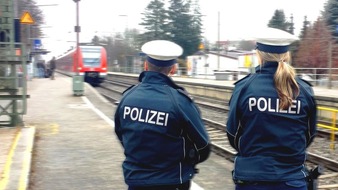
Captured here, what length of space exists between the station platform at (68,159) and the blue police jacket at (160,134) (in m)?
3.46

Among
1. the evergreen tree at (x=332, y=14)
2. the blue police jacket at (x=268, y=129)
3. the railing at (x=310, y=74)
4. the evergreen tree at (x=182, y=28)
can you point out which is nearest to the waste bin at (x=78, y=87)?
the railing at (x=310, y=74)

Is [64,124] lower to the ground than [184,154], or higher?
lower

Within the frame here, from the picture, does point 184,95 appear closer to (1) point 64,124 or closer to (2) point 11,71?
(2) point 11,71

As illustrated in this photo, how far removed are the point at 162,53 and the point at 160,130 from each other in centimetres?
50

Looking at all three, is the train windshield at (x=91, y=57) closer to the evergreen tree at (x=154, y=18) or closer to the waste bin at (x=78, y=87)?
the waste bin at (x=78, y=87)

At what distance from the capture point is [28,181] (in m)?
6.52

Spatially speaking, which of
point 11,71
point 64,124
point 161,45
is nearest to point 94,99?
point 64,124

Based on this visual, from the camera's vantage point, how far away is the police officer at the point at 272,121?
2.79 metres

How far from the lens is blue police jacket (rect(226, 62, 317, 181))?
2.79 m

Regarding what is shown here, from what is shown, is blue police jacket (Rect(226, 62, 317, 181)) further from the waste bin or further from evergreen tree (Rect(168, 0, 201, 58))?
evergreen tree (Rect(168, 0, 201, 58))

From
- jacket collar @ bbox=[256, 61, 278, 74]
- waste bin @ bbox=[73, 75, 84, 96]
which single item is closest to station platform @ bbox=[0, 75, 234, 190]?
jacket collar @ bbox=[256, 61, 278, 74]

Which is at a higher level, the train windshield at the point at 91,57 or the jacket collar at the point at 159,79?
the train windshield at the point at 91,57

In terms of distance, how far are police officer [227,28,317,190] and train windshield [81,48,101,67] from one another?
1278 inches

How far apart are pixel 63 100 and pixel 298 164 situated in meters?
19.0
